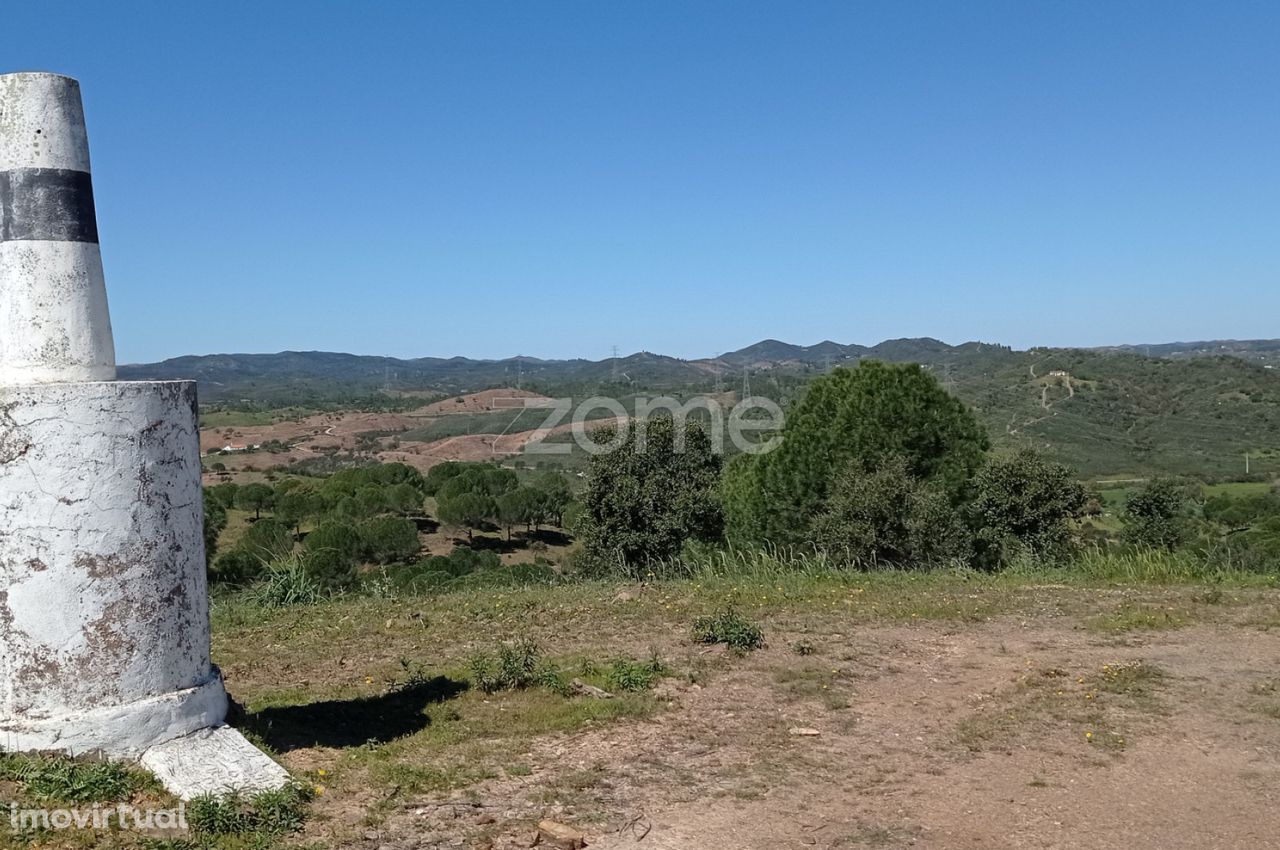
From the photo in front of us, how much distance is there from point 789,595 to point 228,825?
606cm

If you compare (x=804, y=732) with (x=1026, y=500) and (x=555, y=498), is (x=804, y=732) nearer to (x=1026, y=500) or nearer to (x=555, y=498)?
(x=1026, y=500)

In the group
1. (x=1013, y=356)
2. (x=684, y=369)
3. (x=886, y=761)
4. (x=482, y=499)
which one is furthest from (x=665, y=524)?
(x=684, y=369)

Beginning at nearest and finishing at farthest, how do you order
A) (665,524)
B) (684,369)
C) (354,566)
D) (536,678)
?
(536,678), (665,524), (354,566), (684,369)

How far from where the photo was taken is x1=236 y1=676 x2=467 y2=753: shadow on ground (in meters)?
5.14

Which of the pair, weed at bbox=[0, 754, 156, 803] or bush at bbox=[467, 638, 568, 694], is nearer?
weed at bbox=[0, 754, 156, 803]

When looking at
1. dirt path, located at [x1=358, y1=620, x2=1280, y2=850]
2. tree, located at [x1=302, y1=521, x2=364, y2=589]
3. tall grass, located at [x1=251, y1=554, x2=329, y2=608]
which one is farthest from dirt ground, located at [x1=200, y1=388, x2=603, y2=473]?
dirt path, located at [x1=358, y1=620, x2=1280, y2=850]

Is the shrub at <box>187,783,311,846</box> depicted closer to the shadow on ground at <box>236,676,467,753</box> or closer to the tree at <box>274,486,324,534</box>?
the shadow on ground at <box>236,676,467,753</box>

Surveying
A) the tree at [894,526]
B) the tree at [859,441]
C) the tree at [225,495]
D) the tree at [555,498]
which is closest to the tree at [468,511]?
the tree at [555,498]

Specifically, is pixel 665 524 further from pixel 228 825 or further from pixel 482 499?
pixel 482 499

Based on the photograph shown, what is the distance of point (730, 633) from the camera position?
7.15 m

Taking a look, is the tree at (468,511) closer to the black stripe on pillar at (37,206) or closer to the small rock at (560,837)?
the black stripe on pillar at (37,206)

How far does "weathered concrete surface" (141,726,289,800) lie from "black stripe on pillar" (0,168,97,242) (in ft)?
7.64

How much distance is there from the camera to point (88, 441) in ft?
14.0

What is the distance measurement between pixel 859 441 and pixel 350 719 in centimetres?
A: 1308
